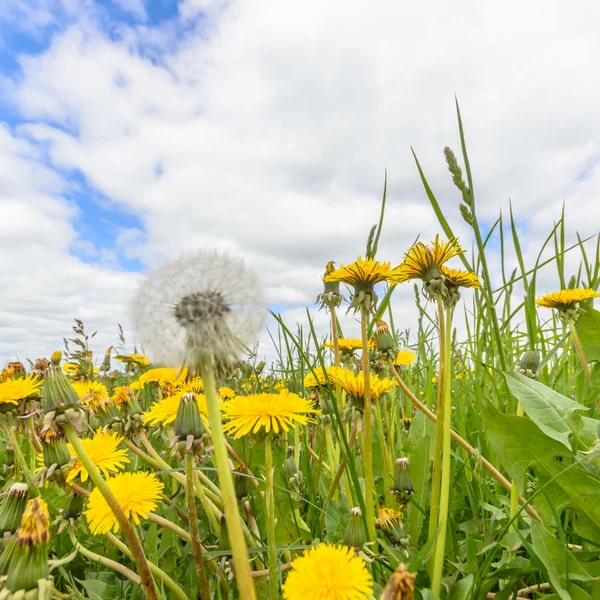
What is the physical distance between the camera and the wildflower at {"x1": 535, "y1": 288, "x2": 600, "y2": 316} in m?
2.69

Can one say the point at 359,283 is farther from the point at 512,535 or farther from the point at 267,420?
the point at 512,535

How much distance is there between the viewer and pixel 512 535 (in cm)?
146

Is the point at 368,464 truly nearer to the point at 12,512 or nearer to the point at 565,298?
the point at 12,512

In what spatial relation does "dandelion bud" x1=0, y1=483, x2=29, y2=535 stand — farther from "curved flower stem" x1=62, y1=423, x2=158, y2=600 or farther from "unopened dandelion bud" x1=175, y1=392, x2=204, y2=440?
"unopened dandelion bud" x1=175, y1=392, x2=204, y2=440

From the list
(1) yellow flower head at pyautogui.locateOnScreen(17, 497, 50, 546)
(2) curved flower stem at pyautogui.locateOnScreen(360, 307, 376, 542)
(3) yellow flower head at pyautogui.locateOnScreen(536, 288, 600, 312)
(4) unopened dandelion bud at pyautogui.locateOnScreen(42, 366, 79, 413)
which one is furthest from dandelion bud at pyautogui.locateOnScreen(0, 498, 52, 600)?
(3) yellow flower head at pyautogui.locateOnScreen(536, 288, 600, 312)

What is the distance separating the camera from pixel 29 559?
1002 mm

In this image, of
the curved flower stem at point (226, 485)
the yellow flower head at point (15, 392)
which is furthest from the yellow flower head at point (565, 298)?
the yellow flower head at point (15, 392)

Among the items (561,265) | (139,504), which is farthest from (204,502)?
(561,265)

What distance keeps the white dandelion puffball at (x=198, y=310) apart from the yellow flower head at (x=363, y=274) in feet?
2.40

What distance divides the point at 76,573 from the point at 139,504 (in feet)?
2.68

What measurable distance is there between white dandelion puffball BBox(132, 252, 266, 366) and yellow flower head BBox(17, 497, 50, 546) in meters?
0.41

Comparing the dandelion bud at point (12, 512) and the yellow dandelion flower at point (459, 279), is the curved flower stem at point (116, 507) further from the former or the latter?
the yellow dandelion flower at point (459, 279)

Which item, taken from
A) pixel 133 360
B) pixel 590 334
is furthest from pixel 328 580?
pixel 133 360

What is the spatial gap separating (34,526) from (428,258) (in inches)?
51.8
